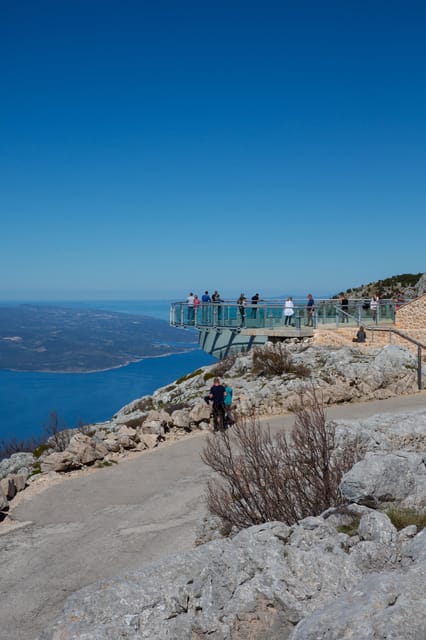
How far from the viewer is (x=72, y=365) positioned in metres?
152

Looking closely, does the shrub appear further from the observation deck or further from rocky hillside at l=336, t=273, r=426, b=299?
rocky hillside at l=336, t=273, r=426, b=299

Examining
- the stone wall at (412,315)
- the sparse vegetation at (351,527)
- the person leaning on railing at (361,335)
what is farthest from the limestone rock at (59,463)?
the stone wall at (412,315)

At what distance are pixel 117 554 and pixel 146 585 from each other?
150 inches

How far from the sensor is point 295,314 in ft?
82.6

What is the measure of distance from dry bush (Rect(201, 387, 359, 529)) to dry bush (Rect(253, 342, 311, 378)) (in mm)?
11026

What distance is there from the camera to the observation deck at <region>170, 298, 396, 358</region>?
25266 mm

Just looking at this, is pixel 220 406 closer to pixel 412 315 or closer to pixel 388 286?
pixel 412 315

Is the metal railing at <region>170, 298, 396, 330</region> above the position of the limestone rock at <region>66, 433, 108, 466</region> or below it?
above

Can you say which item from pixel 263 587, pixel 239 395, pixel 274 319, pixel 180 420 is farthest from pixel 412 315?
pixel 263 587

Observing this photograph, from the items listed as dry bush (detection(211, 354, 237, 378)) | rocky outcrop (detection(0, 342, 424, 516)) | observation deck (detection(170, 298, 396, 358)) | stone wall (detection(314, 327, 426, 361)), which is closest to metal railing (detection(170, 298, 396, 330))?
observation deck (detection(170, 298, 396, 358))

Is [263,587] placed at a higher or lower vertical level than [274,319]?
lower

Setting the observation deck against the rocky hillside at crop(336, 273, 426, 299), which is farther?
the rocky hillside at crop(336, 273, 426, 299)

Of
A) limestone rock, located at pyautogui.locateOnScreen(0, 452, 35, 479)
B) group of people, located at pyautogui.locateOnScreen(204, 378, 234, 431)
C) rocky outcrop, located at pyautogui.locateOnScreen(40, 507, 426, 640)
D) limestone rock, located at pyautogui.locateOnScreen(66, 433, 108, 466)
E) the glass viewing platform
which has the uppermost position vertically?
the glass viewing platform

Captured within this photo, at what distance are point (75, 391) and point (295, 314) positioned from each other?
323 ft
